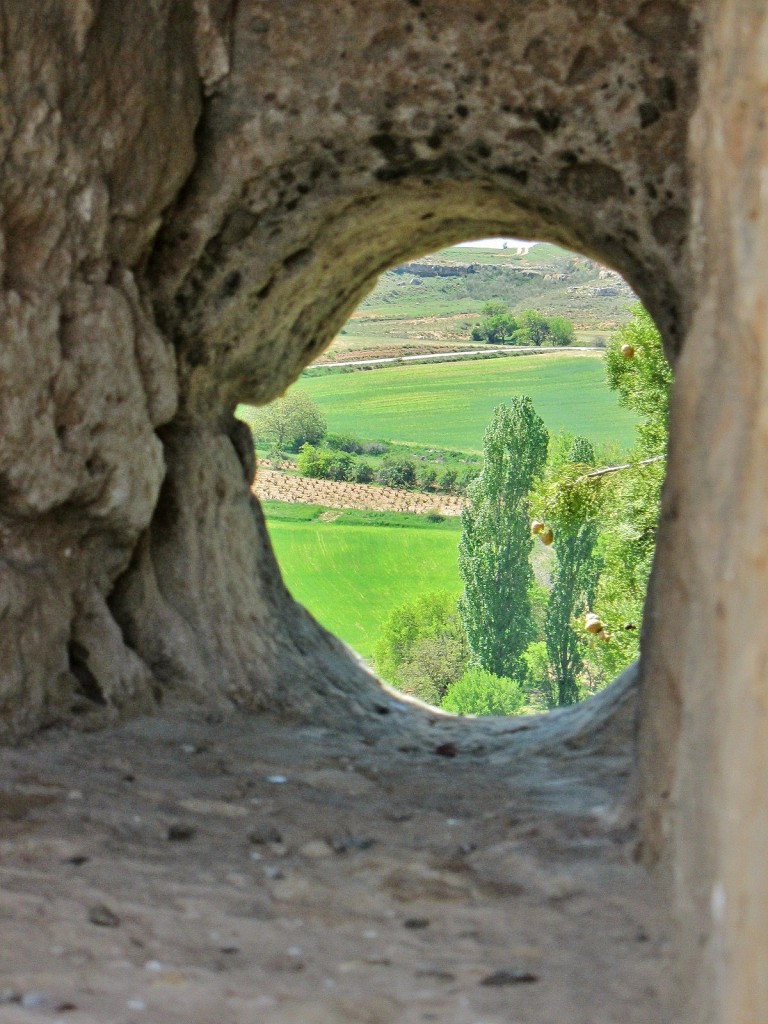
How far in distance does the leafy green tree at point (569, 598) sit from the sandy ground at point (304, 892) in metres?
20.0

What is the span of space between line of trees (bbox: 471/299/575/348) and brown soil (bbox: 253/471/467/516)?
8.73m

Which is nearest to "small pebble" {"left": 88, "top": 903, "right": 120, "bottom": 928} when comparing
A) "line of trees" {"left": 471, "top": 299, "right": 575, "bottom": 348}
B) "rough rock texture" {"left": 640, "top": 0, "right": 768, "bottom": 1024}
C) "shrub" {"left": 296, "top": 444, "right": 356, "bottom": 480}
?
"rough rock texture" {"left": 640, "top": 0, "right": 768, "bottom": 1024}

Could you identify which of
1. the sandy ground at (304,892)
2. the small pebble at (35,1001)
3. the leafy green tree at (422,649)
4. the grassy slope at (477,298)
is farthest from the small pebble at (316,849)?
the grassy slope at (477,298)

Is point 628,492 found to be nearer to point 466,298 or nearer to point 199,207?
point 199,207

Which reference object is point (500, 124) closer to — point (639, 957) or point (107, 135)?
point (107, 135)

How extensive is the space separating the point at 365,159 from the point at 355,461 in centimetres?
3714

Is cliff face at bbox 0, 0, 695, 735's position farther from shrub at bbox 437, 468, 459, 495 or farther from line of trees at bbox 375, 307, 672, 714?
shrub at bbox 437, 468, 459, 495

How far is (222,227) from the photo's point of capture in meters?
5.01

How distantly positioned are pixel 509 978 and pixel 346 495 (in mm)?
38442

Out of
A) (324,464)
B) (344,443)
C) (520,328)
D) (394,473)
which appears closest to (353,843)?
(394,473)

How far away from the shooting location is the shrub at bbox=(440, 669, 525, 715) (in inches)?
979

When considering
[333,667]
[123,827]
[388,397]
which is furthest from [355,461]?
[123,827]

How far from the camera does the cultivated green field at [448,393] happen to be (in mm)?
41750

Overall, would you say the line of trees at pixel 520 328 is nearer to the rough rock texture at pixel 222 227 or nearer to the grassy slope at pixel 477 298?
the grassy slope at pixel 477 298
